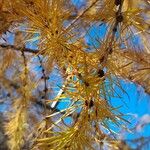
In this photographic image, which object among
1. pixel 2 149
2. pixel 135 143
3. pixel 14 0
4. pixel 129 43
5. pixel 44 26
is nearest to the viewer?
pixel 44 26

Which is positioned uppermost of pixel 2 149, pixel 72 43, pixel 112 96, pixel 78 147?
pixel 72 43

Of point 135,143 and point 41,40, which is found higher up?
point 41,40

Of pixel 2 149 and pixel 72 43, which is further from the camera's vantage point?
pixel 2 149

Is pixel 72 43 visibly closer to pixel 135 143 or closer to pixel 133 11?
pixel 133 11

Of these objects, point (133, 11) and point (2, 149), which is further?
point (2, 149)

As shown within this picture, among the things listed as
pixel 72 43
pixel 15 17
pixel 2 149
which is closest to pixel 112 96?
pixel 72 43

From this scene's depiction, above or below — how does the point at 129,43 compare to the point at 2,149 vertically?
above

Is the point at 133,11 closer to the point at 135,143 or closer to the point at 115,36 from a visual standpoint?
the point at 115,36

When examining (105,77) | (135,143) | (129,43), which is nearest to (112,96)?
(105,77)

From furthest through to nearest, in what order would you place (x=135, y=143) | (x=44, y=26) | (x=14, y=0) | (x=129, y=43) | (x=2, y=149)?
1. (x=2, y=149)
2. (x=135, y=143)
3. (x=129, y=43)
4. (x=14, y=0)
5. (x=44, y=26)
